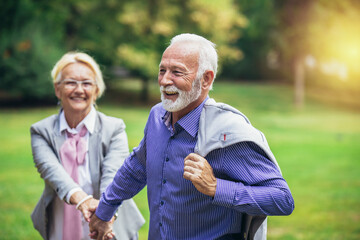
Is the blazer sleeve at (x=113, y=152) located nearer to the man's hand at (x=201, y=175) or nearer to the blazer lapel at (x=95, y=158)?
the blazer lapel at (x=95, y=158)

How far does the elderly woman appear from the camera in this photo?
10.8 ft

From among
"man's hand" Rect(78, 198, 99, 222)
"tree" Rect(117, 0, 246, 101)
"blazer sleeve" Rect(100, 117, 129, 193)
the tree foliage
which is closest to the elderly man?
"man's hand" Rect(78, 198, 99, 222)

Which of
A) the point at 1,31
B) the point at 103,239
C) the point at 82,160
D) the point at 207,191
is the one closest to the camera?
the point at 207,191

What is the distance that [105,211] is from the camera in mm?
2816

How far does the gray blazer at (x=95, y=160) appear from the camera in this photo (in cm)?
325

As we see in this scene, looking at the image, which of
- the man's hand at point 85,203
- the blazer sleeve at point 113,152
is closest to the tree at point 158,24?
the blazer sleeve at point 113,152

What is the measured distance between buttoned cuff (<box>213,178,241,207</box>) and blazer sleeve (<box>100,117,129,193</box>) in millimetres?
1289

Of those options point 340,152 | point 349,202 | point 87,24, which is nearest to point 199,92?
point 349,202

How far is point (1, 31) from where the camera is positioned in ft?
63.5

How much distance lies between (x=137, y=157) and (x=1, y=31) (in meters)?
18.7

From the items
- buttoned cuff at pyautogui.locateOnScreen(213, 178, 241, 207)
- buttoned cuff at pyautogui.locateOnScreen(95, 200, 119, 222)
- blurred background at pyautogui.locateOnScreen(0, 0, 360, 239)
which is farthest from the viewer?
blurred background at pyautogui.locateOnScreen(0, 0, 360, 239)

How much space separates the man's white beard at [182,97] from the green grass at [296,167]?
381cm

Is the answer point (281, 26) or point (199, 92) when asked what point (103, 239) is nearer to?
point (199, 92)

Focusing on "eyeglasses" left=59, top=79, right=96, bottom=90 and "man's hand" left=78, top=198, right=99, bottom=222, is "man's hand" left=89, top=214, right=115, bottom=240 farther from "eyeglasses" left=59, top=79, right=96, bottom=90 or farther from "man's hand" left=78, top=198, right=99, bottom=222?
"eyeglasses" left=59, top=79, right=96, bottom=90
